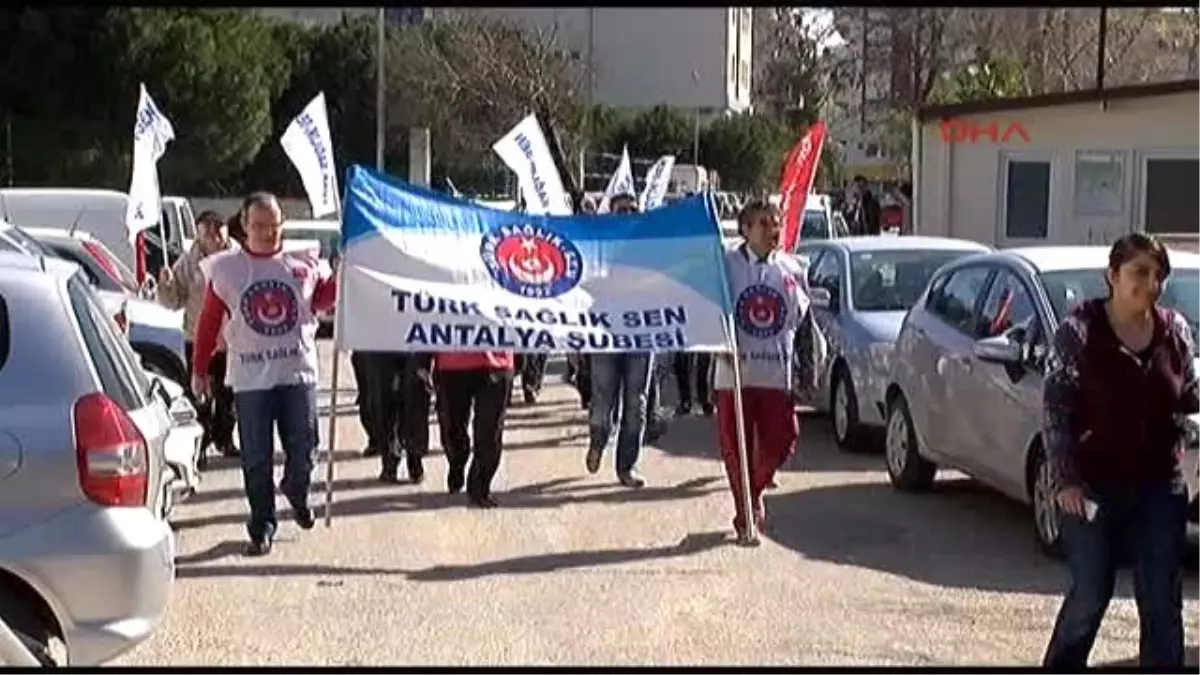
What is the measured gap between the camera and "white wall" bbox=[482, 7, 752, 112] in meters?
66.5

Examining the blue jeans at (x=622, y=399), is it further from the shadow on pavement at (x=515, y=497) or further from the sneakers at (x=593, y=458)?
the shadow on pavement at (x=515, y=497)

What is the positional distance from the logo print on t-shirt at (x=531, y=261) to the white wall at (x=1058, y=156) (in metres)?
15.1

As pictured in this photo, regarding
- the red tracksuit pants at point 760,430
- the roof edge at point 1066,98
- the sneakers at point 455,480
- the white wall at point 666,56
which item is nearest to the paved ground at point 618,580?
the sneakers at point 455,480

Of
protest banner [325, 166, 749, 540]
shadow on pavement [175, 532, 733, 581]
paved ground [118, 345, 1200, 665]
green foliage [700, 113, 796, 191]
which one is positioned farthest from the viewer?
green foliage [700, 113, 796, 191]

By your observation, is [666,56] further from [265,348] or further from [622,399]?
[265,348]

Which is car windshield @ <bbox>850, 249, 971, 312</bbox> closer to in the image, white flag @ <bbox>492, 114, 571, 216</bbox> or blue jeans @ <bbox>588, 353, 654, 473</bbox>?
white flag @ <bbox>492, 114, 571, 216</bbox>

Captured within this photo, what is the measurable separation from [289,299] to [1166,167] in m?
16.6

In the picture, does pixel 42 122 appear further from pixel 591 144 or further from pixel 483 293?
pixel 483 293

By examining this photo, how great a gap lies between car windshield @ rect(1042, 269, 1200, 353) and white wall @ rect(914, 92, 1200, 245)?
13.5m

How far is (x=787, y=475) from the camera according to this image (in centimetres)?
1272

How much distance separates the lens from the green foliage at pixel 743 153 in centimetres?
5697

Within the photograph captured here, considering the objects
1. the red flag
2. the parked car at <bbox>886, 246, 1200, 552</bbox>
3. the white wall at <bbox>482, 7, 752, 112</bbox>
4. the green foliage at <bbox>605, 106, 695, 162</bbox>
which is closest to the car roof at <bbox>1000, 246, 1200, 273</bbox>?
the parked car at <bbox>886, 246, 1200, 552</bbox>

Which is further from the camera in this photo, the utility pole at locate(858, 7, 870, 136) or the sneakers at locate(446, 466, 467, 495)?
the utility pole at locate(858, 7, 870, 136)

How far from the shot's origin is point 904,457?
11.9m
